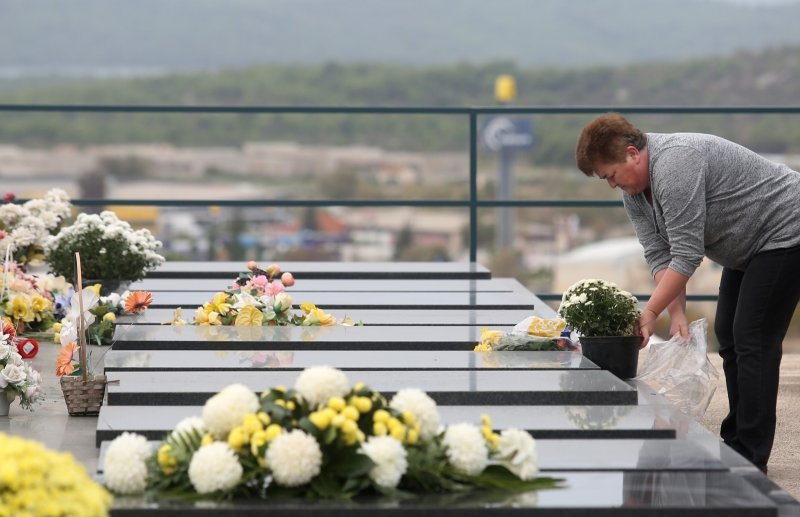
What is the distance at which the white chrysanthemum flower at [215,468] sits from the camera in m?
2.21

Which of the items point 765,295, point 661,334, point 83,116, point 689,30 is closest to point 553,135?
point 83,116

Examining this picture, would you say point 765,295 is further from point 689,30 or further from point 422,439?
point 689,30

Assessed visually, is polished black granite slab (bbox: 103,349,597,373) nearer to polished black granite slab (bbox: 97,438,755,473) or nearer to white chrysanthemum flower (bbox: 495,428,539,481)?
polished black granite slab (bbox: 97,438,755,473)

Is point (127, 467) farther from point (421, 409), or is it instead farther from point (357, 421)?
point (421, 409)

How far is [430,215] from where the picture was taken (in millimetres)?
31547

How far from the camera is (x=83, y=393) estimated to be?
318cm

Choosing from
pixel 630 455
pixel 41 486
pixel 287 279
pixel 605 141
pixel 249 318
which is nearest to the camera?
pixel 41 486

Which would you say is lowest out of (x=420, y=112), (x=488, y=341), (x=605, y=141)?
(x=488, y=341)

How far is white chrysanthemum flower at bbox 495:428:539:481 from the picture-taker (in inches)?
92.2

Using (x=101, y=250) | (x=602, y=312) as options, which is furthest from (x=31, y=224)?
(x=602, y=312)

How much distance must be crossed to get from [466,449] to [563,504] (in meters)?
0.19

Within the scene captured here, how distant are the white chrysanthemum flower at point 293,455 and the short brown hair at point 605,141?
4.59ft

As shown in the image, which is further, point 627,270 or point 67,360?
point 627,270

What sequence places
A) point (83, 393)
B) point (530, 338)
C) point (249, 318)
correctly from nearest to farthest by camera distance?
point (83, 393), point (530, 338), point (249, 318)
